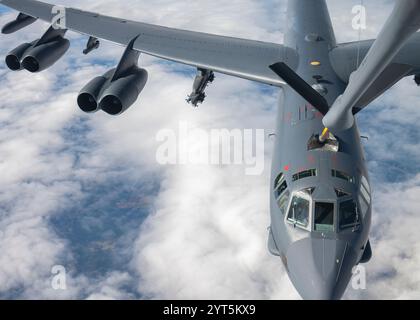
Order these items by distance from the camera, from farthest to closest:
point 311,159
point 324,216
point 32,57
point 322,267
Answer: point 32,57 < point 311,159 < point 324,216 < point 322,267

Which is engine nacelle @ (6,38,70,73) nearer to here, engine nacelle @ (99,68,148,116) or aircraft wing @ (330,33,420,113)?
engine nacelle @ (99,68,148,116)

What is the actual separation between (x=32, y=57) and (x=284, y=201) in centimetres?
1667

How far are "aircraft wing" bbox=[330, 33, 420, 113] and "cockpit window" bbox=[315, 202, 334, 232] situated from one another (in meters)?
7.02

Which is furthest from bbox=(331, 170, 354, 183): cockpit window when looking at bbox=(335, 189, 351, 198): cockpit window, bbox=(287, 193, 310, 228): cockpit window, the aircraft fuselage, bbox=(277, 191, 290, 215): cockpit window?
bbox=(277, 191, 290, 215): cockpit window

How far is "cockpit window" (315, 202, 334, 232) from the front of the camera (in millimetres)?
11984

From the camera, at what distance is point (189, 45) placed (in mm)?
21266

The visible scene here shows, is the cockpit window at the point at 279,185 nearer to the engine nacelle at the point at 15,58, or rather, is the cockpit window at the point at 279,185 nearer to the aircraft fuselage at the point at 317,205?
the aircraft fuselage at the point at 317,205

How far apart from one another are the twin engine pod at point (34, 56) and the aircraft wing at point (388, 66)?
15.5m

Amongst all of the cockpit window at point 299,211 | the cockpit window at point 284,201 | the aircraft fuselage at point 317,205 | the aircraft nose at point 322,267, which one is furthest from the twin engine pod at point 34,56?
the aircraft nose at point 322,267

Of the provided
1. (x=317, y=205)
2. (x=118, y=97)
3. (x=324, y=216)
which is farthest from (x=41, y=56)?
(x=324, y=216)

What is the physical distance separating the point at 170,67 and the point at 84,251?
40013 mm

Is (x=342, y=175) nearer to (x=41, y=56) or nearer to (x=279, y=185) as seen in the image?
(x=279, y=185)

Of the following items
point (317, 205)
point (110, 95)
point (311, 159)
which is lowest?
point (110, 95)

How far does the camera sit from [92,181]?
198 feet
